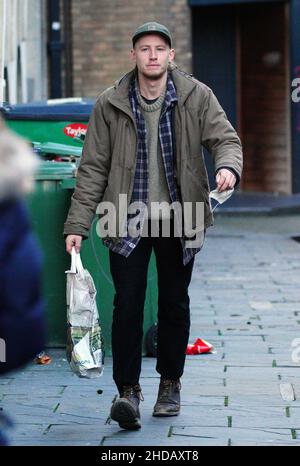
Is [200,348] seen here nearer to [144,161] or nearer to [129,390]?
[129,390]

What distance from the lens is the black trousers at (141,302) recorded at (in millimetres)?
5482

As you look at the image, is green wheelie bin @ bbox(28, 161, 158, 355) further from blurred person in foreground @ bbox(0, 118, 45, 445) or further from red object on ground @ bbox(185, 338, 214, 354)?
blurred person in foreground @ bbox(0, 118, 45, 445)

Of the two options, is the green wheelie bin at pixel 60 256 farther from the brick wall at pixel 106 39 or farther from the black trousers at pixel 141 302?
the brick wall at pixel 106 39

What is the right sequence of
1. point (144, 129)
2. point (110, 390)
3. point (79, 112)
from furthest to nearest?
point (79, 112) → point (110, 390) → point (144, 129)

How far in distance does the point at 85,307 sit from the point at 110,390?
0.98 metres

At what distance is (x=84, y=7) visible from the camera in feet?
56.0

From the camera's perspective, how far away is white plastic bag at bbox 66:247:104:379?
5480mm

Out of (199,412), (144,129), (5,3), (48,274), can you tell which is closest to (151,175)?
(144,129)

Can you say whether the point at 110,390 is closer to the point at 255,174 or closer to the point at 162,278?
the point at 162,278

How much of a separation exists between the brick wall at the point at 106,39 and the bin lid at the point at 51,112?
8780mm

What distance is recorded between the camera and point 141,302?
18.2 feet

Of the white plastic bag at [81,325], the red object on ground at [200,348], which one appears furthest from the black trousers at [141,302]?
the red object on ground at [200,348]

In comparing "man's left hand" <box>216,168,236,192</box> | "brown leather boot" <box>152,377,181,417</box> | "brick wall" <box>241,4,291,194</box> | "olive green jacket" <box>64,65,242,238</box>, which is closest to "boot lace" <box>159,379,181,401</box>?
"brown leather boot" <box>152,377,181,417</box>
